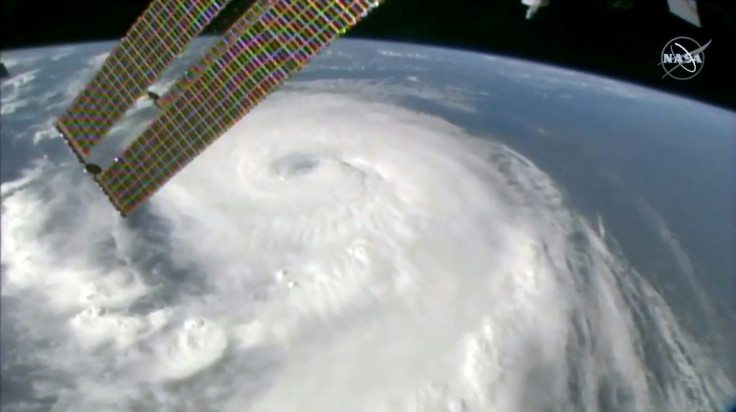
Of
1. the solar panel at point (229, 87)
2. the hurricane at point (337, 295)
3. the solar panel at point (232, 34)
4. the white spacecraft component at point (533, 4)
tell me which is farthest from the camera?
the white spacecraft component at point (533, 4)

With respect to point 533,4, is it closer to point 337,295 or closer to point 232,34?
point 232,34

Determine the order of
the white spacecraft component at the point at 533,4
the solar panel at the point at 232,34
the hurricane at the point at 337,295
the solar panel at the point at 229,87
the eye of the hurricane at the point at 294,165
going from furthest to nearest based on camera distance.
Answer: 1. the eye of the hurricane at the point at 294,165
2. the white spacecraft component at the point at 533,4
3. the solar panel at the point at 232,34
4. the hurricane at the point at 337,295
5. the solar panel at the point at 229,87

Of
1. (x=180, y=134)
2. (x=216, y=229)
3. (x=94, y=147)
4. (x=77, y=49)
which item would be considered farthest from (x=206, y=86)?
(x=77, y=49)

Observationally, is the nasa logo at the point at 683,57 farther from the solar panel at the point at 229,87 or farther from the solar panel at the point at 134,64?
the solar panel at the point at 134,64

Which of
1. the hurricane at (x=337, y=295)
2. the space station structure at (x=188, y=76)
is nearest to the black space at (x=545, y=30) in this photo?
the space station structure at (x=188, y=76)

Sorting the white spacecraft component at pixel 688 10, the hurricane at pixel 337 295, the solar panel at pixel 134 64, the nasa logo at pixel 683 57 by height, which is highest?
the white spacecraft component at pixel 688 10

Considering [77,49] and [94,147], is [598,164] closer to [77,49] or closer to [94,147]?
[94,147]
